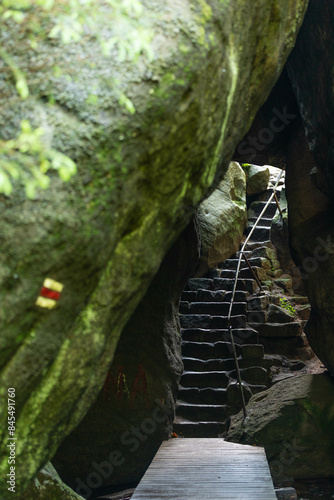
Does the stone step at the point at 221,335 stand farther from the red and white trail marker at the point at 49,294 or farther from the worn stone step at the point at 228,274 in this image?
the red and white trail marker at the point at 49,294

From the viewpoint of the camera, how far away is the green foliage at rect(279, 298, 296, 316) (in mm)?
10414

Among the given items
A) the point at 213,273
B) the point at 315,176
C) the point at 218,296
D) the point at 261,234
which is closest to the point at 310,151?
the point at 315,176

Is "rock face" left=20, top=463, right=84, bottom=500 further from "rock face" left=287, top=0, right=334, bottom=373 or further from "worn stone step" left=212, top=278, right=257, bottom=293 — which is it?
"worn stone step" left=212, top=278, right=257, bottom=293

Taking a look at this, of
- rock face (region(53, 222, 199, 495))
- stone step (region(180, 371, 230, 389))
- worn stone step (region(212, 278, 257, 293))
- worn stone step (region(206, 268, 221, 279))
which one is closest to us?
rock face (region(53, 222, 199, 495))

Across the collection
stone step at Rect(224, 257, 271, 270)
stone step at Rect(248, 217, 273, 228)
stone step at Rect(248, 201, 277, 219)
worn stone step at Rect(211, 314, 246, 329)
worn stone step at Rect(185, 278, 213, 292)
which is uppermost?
stone step at Rect(248, 201, 277, 219)

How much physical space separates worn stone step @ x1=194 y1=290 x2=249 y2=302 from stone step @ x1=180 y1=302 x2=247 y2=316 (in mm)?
358

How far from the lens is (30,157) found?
2215 mm

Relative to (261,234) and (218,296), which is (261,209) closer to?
(261,234)

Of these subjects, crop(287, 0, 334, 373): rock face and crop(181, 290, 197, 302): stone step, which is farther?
crop(181, 290, 197, 302): stone step

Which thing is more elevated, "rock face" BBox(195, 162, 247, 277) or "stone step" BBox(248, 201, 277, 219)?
"stone step" BBox(248, 201, 277, 219)

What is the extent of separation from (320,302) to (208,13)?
15.1 ft

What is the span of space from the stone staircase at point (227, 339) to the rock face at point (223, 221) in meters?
0.34

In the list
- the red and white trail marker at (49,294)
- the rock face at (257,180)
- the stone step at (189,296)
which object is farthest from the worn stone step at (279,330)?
the red and white trail marker at (49,294)

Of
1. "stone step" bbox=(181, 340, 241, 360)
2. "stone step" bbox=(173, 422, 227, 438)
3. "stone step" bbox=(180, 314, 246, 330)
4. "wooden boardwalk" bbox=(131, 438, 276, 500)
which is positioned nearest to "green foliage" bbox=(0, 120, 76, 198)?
"wooden boardwalk" bbox=(131, 438, 276, 500)
